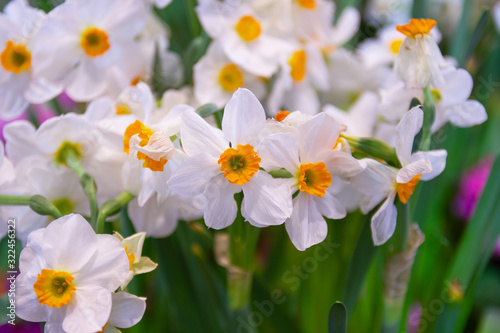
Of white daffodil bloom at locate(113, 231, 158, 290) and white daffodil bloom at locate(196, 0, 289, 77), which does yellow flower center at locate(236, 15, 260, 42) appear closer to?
white daffodil bloom at locate(196, 0, 289, 77)

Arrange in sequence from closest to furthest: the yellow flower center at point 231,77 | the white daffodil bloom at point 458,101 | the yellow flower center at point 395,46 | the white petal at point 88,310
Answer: the white petal at point 88,310
the white daffodil bloom at point 458,101
the yellow flower center at point 231,77
the yellow flower center at point 395,46

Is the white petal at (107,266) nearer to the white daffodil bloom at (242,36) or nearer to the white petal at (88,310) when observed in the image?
the white petal at (88,310)

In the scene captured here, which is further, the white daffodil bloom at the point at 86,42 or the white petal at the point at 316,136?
the white daffodil bloom at the point at 86,42

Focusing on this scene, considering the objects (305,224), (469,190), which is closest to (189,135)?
(305,224)

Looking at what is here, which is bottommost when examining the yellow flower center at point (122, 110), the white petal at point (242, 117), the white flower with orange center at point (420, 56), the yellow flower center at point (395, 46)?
the yellow flower center at point (395, 46)

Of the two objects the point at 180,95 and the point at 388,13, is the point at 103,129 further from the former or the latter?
the point at 388,13

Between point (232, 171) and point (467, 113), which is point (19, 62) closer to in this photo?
point (232, 171)

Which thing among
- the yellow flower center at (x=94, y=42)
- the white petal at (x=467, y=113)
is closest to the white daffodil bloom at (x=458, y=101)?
the white petal at (x=467, y=113)
